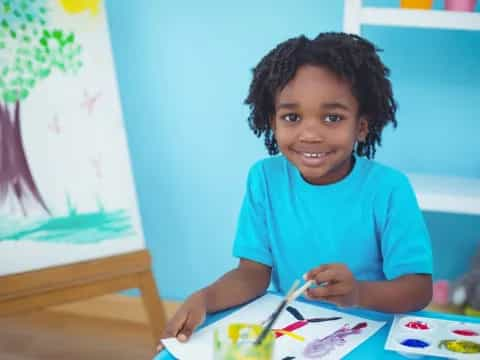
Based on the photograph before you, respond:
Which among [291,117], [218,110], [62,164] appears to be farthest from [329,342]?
[218,110]

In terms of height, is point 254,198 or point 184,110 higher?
point 184,110

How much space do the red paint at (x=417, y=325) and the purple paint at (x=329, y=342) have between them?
60mm

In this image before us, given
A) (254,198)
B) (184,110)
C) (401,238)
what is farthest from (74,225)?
(401,238)

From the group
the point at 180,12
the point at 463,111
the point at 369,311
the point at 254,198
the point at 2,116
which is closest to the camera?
the point at 369,311

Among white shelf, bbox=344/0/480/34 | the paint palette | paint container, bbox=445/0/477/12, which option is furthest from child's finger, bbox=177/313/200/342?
paint container, bbox=445/0/477/12

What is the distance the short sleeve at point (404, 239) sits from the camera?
1068 millimetres

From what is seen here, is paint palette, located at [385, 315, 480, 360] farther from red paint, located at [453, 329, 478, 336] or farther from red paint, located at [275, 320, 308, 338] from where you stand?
red paint, located at [275, 320, 308, 338]

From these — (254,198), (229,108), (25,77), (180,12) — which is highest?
(180,12)

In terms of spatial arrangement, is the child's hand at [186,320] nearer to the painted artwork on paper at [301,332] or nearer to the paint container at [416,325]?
the painted artwork on paper at [301,332]

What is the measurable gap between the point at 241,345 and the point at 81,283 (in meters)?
1.13

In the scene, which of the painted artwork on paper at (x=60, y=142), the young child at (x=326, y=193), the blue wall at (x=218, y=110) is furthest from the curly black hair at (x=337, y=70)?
the blue wall at (x=218, y=110)

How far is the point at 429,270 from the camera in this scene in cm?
107

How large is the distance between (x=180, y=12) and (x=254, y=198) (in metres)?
1.16

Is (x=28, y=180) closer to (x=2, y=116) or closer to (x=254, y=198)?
(x=2, y=116)
